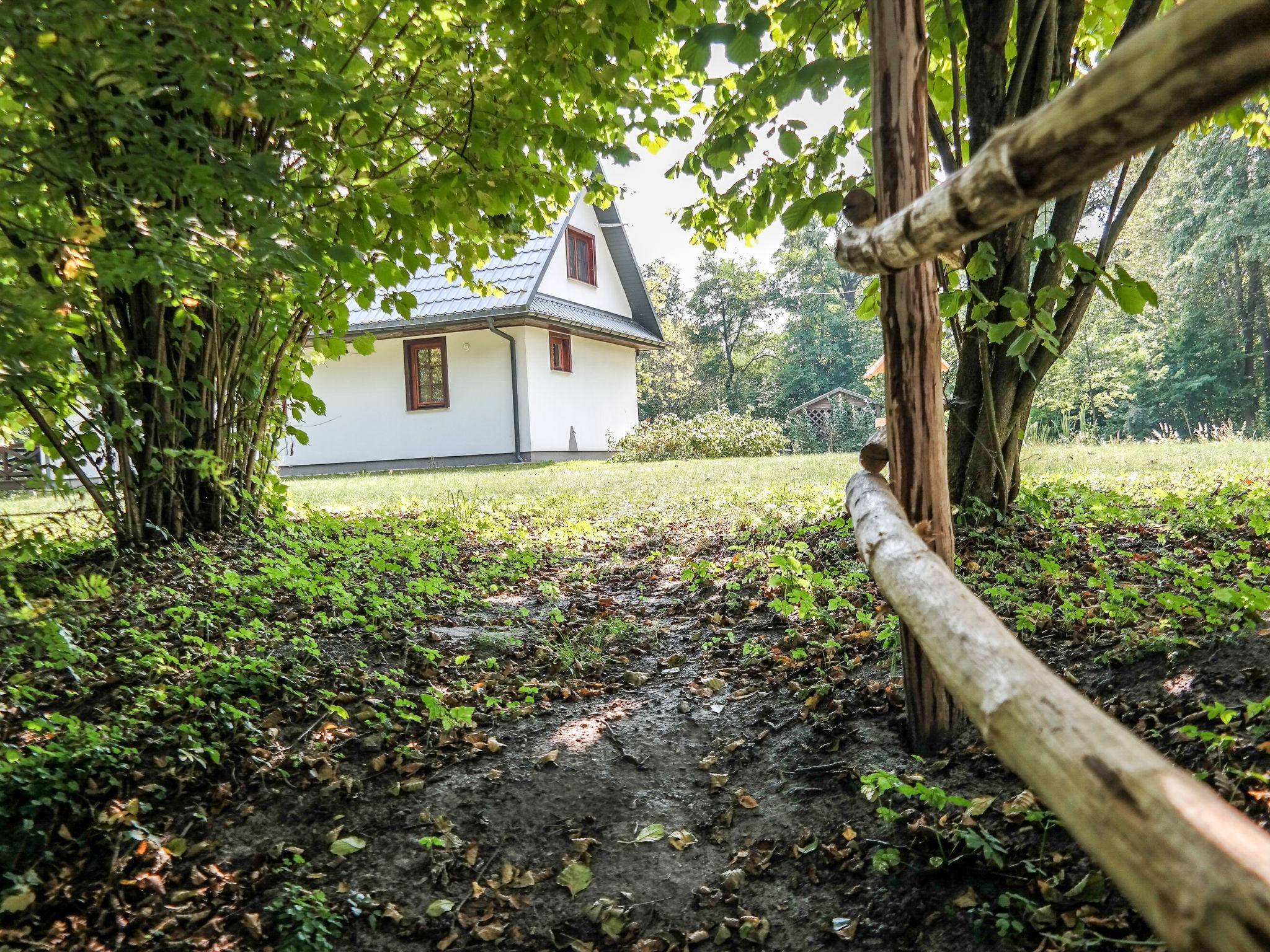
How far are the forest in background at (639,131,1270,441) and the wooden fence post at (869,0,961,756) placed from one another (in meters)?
→ 14.7

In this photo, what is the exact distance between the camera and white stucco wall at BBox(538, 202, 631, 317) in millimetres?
17219

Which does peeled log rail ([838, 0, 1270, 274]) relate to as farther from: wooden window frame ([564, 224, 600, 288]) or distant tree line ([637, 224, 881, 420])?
distant tree line ([637, 224, 881, 420])

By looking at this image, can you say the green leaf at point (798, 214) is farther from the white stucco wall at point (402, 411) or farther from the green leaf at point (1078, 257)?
the white stucco wall at point (402, 411)

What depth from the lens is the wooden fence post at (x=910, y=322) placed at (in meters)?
2.35

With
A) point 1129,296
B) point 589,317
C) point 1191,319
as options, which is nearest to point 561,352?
point 589,317

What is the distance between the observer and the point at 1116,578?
3.71 meters

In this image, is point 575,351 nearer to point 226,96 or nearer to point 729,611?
point 729,611

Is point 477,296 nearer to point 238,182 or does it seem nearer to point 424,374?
point 424,374

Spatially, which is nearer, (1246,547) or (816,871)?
(816,871)

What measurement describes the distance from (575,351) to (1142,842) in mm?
17986

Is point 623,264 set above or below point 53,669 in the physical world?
above

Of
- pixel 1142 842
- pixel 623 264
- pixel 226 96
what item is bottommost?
pixel 1142 842

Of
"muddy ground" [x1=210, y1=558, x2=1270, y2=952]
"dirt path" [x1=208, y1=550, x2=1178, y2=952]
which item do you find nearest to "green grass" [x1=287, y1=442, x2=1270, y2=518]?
"muddy ground" [x1=210, y1=558, x2=1270, y2=952]

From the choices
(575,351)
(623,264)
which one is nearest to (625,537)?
(575,351)
